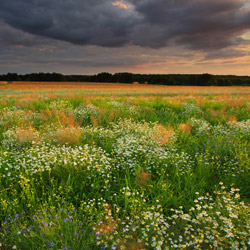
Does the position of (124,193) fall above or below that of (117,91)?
below

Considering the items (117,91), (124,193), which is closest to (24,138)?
(124,193)

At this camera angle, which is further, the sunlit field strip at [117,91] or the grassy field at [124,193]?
the sunlit field strip at [117,91]

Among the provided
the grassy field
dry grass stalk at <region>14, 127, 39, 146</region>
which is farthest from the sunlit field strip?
the grassy field

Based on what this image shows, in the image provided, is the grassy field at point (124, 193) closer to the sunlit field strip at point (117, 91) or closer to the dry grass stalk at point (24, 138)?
the dry grass stalk at point (24, 138)

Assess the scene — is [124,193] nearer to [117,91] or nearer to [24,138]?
[24,138]

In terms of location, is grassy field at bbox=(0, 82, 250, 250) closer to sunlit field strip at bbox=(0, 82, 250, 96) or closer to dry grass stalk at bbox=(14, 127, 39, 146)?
dry grass stalk at bbox=(14, 127, 39, 146)

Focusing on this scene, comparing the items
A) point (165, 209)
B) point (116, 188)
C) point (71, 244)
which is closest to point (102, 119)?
point (116, 188)

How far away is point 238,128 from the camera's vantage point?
679cm

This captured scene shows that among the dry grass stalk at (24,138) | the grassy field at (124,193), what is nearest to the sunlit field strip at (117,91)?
the dry grass stalk at (24,138)

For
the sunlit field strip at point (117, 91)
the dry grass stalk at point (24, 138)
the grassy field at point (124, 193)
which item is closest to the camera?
the grassy field at point (124, 193)

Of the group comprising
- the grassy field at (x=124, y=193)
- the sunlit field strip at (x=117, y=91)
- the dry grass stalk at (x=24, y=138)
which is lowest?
the grassy field at (x=124, y=193)

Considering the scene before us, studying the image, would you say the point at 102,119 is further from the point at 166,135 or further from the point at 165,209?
the point at 165,209

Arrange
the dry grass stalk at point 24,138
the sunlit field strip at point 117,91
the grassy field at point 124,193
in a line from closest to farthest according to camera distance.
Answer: the grassy field at point 124,193 < the dry grass stalk at point 24,138 < the sunlit field strip at point 117,91

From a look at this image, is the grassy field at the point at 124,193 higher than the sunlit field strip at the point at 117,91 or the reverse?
the reverse
